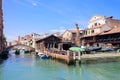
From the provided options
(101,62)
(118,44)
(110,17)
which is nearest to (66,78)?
(101,62)

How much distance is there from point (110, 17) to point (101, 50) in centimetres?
2373

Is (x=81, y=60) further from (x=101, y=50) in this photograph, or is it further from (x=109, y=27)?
(x=109, y=27)

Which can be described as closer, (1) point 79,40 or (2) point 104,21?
(2) point 104,21

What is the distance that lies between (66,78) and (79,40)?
4256cm

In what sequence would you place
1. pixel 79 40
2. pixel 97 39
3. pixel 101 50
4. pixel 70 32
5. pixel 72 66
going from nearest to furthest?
1. pixel 72 66
2. pixel 101 50
3. pixel 97 39
4. pixel 79 40
5. pixel 70 32

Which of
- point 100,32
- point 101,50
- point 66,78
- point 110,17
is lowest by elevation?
point 66,78

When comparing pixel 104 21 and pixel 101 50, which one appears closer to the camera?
pixel 101 50

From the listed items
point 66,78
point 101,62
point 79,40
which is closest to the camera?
point 66,78

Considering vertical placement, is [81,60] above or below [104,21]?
below

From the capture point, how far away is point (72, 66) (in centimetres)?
Answer: 3275

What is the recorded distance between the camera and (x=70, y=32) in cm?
7306

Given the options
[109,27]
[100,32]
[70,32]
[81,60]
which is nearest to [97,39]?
[100,32]

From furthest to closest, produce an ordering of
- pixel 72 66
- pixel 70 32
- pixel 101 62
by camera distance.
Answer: pixel 70 32 < pixel 101 62 < pixel 72 66

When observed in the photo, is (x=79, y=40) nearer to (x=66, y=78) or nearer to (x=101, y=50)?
(x=101, y=50)
